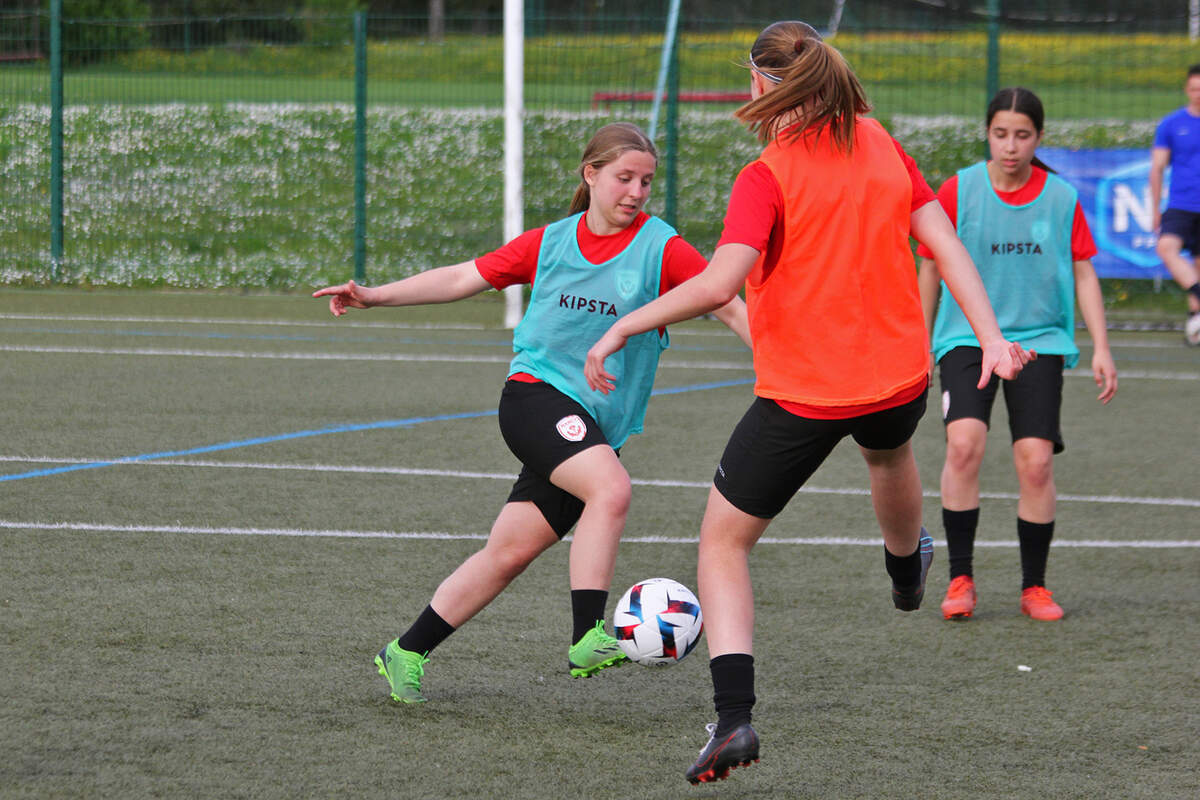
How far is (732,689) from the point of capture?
3.59 meters

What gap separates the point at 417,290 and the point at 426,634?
962mm

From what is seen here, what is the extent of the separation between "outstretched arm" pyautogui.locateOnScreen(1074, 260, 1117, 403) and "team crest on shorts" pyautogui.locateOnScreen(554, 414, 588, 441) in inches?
76.0

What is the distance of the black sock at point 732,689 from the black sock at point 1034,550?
7.11 feet

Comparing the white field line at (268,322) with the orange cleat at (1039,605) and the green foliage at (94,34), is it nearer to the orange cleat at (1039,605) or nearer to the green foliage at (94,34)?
the green foliage at (94,34)

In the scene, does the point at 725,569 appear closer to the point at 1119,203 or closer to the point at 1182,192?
the point at 1182,192

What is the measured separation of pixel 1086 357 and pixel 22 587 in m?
9.32

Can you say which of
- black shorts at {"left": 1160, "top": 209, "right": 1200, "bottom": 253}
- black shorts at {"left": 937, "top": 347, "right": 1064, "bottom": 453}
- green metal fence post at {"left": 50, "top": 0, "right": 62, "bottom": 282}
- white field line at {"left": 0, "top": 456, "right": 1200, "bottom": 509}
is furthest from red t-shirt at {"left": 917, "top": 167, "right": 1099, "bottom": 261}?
green metal fence post at {"left": 50, "top": 0, "right": 62, "bottom": 282}

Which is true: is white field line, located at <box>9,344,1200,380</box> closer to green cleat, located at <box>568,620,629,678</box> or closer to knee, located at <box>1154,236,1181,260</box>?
knee, located at <box>1154,236,1181,260</box>

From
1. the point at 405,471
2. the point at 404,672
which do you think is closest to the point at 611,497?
the point at 404,672

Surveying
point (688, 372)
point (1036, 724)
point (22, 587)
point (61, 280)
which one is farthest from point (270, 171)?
point (1036, 724)

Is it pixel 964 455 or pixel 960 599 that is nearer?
pixel 960 599

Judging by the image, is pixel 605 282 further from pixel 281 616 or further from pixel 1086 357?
pixel 1086 357

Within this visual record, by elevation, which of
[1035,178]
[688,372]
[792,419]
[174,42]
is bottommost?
[688,372]

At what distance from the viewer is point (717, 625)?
3.72 m
